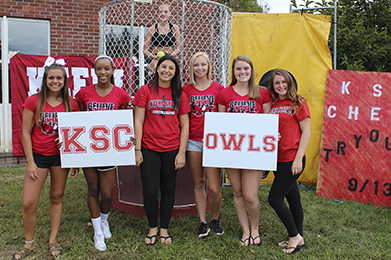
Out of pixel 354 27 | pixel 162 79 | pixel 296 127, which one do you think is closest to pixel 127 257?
pixel 162 79

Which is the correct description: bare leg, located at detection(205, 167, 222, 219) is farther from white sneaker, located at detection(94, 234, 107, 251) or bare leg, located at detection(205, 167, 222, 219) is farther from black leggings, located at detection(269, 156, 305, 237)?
white sneaker, located at detection(94, 234, 107, 251)

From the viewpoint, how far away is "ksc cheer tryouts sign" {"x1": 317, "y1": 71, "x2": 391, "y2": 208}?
459 cm

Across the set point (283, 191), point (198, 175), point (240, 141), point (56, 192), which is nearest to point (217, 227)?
point (198, 175)

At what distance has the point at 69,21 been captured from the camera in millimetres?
6559

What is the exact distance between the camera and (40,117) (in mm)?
2799

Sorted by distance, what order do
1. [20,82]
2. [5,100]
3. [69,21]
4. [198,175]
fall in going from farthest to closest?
1. [69,21]
2. [5,100]
3. [20,82]
4. [198,175]

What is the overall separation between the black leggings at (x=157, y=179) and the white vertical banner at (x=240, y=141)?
372 mm

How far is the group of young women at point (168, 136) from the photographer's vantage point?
9.39 feet

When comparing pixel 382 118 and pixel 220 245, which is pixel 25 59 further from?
pixel 382 118

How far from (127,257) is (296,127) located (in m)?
2.06

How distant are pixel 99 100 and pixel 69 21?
437 centimetres

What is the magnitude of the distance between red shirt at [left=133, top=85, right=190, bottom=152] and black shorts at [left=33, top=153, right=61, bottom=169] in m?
0.81

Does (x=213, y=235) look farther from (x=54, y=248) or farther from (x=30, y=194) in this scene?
(x=30, y=194)

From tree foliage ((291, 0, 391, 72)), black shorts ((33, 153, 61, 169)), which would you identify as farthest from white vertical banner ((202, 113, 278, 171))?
tree foliage ((291, 0, 391, 72))
